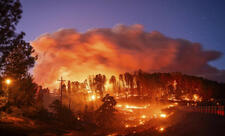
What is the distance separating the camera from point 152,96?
439 ft

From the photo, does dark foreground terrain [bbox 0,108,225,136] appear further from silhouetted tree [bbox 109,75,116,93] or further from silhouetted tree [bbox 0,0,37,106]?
silhouetted tree [bbox 109,75,116,93]

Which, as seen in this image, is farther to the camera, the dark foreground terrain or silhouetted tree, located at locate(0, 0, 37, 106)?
the dark foreground terrain

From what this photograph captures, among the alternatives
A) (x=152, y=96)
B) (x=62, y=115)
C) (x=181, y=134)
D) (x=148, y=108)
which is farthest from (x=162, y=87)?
(x=181, y=134)

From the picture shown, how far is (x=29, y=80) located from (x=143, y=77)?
356 ft

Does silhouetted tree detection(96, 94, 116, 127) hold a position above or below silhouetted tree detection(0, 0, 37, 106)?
below

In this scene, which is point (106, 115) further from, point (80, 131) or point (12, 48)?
point (12, 48)

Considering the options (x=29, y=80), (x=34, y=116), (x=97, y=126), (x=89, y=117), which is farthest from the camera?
(x=89, y=117)

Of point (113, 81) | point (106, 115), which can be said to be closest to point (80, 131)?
point (106, 115)

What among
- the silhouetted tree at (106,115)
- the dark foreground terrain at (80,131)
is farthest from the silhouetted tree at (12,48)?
the silhouetted tree at (106,115)

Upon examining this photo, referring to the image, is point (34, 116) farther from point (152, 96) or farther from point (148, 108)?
point (152, 96)

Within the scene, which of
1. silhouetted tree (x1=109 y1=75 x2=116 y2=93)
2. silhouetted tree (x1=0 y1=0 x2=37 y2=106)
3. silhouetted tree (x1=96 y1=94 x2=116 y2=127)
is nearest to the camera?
silhouetted tree (x1=0 y1=0 x2=37 y2=106)

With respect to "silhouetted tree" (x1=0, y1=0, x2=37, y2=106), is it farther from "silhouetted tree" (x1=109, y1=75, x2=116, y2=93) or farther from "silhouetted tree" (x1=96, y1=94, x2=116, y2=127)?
"silhouetted tree" (x1=109, y1=75, x2=116, y2=93)

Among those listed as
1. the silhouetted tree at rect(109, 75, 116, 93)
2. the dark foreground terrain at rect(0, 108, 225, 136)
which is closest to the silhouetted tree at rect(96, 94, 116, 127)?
the dark foreground terrain at rect(0, 108, 225, 136)

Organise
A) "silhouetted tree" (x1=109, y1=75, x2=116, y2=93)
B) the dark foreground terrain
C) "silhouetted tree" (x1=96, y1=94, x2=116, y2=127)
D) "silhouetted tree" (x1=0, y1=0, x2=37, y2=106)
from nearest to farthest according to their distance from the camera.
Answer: "silhouetted tree" (x1=0, y1=0, x2=37, y2=106) < the dark foreground terrain < "silhouetted tree" (x1=96, y1=94, x2=116, y2=127) < "silhouetted tree" (x1=109, y1=75, x2=116, y2=93)
